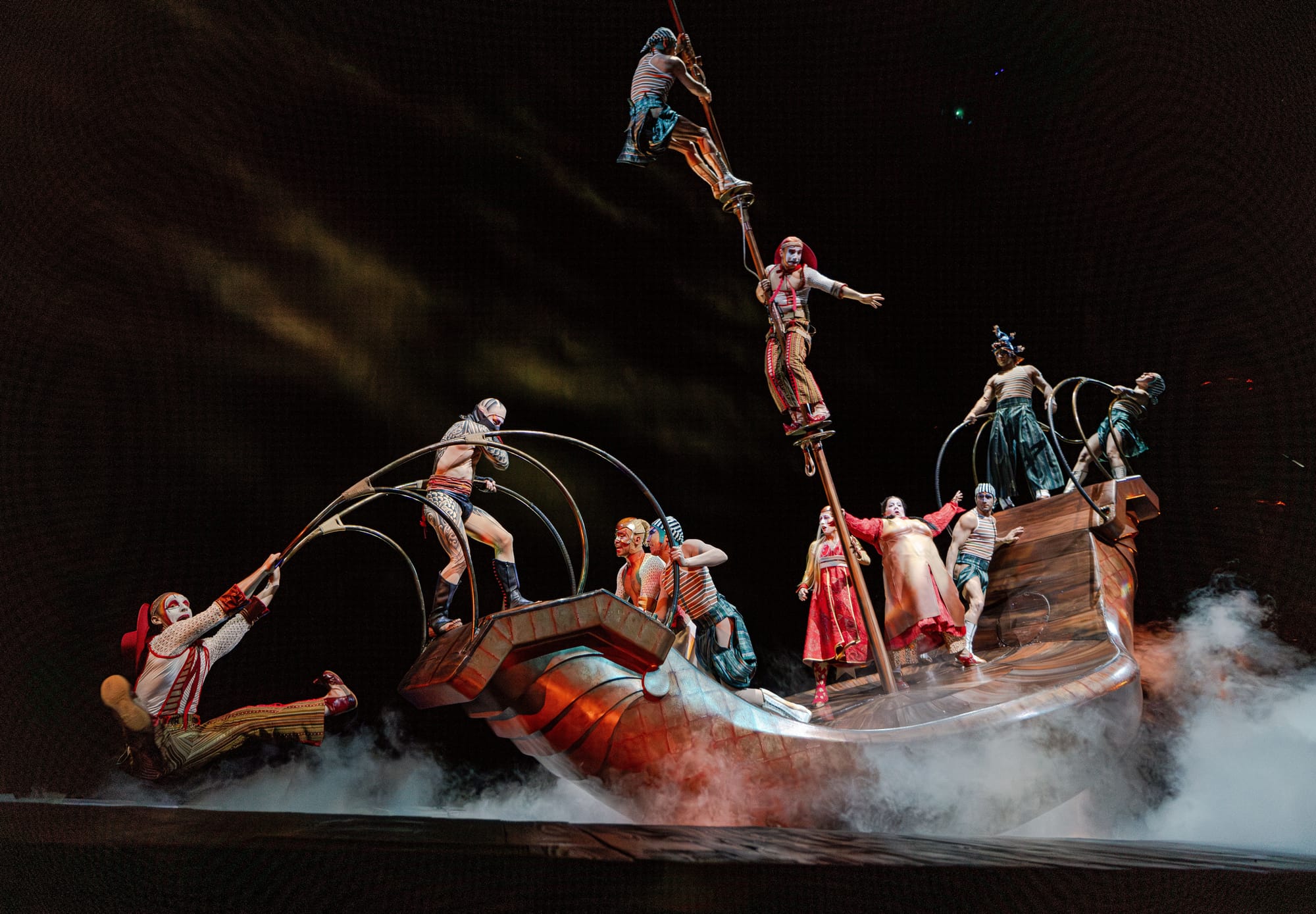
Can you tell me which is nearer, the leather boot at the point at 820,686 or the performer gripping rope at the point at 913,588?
the leather boot at the point at 820,686

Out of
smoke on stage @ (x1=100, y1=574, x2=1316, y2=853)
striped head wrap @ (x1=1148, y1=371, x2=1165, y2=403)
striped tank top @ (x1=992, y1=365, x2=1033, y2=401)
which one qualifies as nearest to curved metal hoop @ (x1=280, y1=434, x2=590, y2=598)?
smoke on stage @ (x1=100, y1=574, x2=1316, y2=853)

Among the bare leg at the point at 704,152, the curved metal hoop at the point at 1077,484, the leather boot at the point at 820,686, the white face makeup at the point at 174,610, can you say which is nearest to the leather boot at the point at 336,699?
the white face makeup at the point at 174,610

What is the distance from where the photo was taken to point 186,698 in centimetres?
467

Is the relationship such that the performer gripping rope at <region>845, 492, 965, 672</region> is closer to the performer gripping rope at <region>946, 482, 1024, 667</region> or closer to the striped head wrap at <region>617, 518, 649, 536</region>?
the performer gripping rope at <region>946, 482, 1024, 667</region>

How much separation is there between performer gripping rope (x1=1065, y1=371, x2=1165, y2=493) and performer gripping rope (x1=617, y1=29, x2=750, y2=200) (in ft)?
Result: 8.96

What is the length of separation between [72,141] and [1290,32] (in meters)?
7.14

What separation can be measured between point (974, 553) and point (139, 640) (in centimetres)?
432

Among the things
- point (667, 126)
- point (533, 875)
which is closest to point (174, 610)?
point (533, 875)

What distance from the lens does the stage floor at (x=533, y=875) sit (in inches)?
116

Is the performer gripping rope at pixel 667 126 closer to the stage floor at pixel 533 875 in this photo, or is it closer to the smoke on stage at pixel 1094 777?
the smoke on stage at pixel 1094 777

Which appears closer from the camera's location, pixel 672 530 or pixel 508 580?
pixel 508 580

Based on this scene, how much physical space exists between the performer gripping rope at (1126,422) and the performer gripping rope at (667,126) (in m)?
2.73

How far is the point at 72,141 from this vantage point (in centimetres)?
590

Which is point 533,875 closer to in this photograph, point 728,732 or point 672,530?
point 728,732
